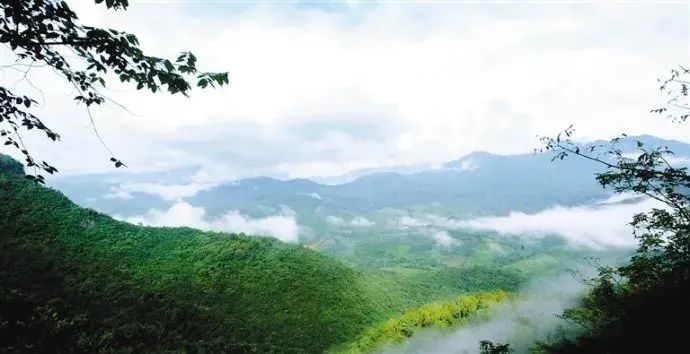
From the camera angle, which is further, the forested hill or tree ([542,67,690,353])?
the forested hill

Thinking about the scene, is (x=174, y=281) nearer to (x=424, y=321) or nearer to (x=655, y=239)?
(x=424, y=321)

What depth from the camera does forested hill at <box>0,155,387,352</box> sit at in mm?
37594

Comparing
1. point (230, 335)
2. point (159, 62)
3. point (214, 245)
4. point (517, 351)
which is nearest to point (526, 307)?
point (517, 351)

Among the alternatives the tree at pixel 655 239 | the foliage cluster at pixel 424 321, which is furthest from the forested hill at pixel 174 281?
the tree at pixel 655 239

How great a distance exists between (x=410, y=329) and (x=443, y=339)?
6.15 metres

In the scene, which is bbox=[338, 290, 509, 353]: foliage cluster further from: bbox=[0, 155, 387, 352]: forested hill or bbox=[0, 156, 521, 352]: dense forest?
bbox=[0, 155, 387, 352]: forested hill

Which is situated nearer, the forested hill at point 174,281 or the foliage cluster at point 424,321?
the forested hill at point 174,281

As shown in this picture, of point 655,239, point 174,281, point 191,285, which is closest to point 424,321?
point 191,285

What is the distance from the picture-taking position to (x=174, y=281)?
72812 millimetres

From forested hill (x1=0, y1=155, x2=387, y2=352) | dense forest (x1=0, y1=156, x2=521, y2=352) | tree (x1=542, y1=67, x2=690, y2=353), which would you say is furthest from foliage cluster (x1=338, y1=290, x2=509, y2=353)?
tree (x1=542, y1=67, x2=690, y2=353)

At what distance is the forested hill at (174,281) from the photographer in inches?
1480

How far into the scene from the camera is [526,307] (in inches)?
2442

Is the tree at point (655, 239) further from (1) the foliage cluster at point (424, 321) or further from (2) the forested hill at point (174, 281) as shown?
(1) the foliage cluster at point (424, 321)

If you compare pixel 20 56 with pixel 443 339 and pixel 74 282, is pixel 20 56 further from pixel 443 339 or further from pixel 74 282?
pixel 443 339
